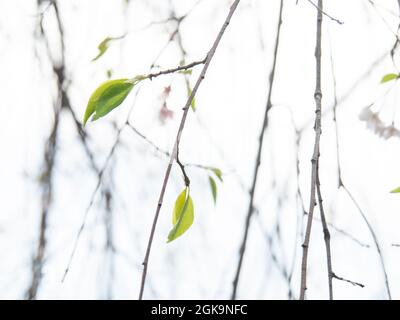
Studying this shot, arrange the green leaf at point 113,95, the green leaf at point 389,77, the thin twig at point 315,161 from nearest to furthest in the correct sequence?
the thin twig at point 315,161 < the green leaf at point 113,95 < the green leaf at point 389,77

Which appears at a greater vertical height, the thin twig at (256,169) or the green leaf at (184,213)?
the thin twig at (256,169)

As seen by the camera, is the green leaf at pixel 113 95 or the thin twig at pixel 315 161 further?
the green leaf at pixel 113 95

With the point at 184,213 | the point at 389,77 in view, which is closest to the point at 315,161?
the point at 184,213

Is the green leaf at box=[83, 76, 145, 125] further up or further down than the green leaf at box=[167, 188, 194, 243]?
further up

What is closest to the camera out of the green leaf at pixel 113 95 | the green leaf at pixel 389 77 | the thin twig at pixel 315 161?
the thin twig at pixel 315 161

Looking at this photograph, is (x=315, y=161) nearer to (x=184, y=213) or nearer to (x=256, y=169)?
(x=184, y=213)

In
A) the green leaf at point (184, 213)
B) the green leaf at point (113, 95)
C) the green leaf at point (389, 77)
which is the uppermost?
the green leaf at point (389, 77)

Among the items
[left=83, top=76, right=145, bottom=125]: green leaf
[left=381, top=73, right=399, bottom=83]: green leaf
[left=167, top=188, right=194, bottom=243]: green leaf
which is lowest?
[left=167, top=188, right=194, bottom=243]: green leaf

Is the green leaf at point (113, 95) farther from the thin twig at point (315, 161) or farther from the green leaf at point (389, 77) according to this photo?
the green leaf at point (389, 77)

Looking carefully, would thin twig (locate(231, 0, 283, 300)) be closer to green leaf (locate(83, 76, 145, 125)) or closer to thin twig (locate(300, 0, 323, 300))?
thin twig (locate(300, 0, 323, 300))

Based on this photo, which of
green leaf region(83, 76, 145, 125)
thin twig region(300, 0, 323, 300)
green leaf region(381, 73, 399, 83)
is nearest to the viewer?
thin twig region(300, 0, 323, 300)

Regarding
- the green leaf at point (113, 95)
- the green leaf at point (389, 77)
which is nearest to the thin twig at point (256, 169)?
the green leaf at point (389, 77)

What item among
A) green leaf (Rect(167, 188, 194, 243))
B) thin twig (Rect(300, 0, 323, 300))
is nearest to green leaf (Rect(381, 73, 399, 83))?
thin twig (Rect(300, 0, 323, 300))
